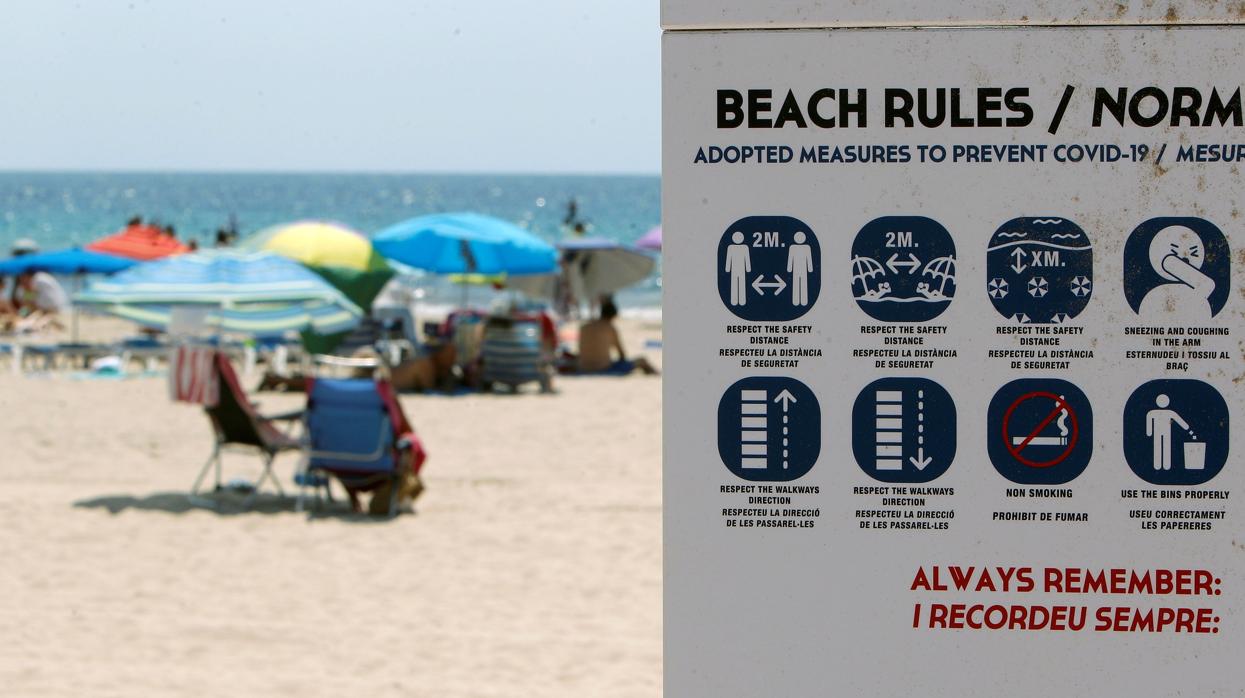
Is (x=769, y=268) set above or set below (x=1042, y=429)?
above

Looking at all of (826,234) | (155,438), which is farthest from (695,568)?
(155,438)

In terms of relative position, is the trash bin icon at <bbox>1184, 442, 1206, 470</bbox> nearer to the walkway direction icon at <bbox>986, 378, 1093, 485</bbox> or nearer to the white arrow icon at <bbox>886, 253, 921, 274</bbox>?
the walkway direction icon at <bbox>986, 378, 1093, 485</bbox>

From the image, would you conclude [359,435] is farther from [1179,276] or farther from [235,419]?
[1179,276]

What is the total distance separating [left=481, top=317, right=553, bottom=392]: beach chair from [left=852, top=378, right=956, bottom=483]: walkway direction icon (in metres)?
11.7

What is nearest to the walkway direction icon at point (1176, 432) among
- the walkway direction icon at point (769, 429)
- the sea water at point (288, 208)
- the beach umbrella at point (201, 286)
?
the walkway direction icon at point (769, 429)

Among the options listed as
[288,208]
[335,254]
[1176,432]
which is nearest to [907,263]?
[1176,432]

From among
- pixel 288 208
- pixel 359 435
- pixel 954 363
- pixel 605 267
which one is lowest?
→ pixel 359 435

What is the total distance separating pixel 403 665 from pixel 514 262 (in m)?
9.41

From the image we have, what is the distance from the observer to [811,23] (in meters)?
2.39

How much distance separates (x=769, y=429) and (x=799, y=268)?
0.29 meters

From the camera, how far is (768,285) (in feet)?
8.06

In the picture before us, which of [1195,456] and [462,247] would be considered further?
[462,247]

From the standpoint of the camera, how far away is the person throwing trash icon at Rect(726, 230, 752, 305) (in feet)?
8.05

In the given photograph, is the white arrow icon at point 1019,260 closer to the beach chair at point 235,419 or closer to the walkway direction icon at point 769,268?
the walkway direction icon at point 769,268
